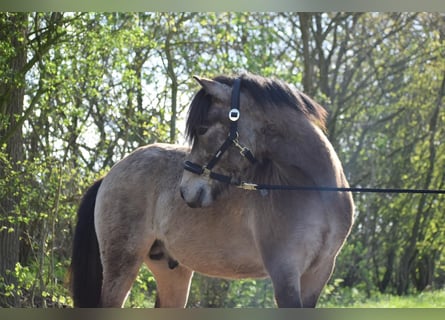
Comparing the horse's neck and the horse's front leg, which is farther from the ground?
the horse's neck

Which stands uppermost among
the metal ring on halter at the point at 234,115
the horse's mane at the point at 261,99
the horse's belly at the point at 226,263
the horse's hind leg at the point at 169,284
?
the horse's mane at the point at 261,99

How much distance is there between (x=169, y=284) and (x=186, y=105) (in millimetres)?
4604

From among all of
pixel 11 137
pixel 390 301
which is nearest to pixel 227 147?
pixel 11 137

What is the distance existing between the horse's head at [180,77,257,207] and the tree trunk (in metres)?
3.79

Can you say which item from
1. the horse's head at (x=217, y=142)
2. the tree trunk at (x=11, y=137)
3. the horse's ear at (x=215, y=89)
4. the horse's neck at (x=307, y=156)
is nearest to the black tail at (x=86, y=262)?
the horse's head at (x=217, y=142)

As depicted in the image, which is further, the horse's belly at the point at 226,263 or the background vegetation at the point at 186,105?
the background vegetation at the point at 186,105

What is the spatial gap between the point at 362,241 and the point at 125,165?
328 inches

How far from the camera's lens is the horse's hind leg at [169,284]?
17.9 feet

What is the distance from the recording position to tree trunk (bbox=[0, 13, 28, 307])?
7.84m

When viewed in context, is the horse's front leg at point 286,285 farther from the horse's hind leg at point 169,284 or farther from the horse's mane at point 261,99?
the horse's hind leg at point 169,284

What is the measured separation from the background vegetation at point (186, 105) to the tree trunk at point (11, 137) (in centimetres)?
1

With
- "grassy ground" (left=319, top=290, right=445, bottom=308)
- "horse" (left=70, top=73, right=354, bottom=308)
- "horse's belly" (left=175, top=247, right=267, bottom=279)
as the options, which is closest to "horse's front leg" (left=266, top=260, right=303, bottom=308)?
"horse" (left=70, top=73, right=354, bottom=308)

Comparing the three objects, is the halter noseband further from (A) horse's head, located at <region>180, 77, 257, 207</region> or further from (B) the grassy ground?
(B) the grassy ground

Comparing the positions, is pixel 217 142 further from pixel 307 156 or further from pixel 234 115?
pixel 307 156
